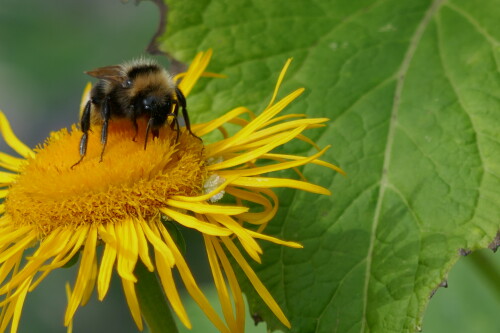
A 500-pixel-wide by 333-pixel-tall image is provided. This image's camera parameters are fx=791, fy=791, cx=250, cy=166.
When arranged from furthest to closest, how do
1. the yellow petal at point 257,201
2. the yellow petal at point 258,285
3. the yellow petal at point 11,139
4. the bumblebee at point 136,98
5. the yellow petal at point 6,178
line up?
1. the yellow petal at point 11,139
2. the yellow petal at point 6,178
3. the bumblebee at point 136,98
4. the yellow petal at point 257,201
5. the yellow petal at point 258,285

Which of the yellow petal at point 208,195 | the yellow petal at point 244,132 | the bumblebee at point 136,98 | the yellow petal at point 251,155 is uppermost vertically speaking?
the bumblebee at point 136,98

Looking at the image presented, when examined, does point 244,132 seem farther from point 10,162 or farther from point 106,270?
point 10,162

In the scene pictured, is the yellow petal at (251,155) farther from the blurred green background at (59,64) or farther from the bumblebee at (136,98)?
the blurred green background at (59,64)

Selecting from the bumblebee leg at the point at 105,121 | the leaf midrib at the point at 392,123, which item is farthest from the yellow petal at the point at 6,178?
the leaf midrib at the point at 392,123

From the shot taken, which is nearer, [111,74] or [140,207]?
[140,207]

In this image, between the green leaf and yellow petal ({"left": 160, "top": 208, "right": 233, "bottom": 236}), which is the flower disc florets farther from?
the green leaf

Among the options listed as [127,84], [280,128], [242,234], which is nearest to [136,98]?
[127,84]

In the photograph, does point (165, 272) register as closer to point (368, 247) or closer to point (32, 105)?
point (368, 247)

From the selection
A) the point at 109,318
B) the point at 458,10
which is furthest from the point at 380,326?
the point at 109,318
